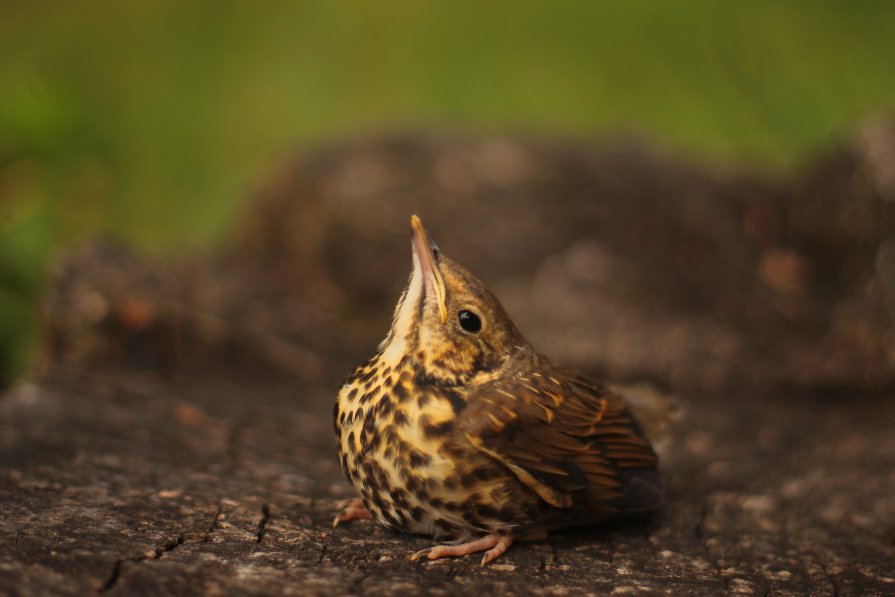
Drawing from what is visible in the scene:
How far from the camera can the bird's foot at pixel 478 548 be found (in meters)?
3.08

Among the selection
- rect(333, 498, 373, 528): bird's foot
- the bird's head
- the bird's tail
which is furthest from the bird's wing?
rect(333, 498, 373, 528): bird's foot

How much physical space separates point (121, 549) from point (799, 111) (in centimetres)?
706

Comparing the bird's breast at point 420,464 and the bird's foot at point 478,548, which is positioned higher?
the bird's breast at point 420,464

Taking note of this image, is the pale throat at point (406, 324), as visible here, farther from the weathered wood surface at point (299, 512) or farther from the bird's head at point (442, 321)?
the weathered wood surface at point (299, 512)

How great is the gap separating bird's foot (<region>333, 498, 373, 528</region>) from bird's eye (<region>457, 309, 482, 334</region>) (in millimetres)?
700

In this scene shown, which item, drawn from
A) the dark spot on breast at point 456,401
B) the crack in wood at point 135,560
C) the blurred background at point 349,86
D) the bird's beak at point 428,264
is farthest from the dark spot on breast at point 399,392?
the blurred background at point 349,86

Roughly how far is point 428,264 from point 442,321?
7.3 inches

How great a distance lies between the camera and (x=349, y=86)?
10773mm

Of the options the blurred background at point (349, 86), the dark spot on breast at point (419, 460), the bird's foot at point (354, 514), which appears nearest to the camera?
the dark spot on breast at point (419, 460)

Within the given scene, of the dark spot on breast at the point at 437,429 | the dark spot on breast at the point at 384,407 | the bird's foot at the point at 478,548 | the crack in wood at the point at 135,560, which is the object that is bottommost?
the crack in wood at the point at 135,560

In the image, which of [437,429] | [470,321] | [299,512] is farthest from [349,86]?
[437,429]

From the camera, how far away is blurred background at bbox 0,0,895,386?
27.6 feet

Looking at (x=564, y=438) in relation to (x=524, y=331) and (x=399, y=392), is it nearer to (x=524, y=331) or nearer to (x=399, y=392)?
(x=399, y=392)

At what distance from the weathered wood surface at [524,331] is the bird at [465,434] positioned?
0.13 meters
